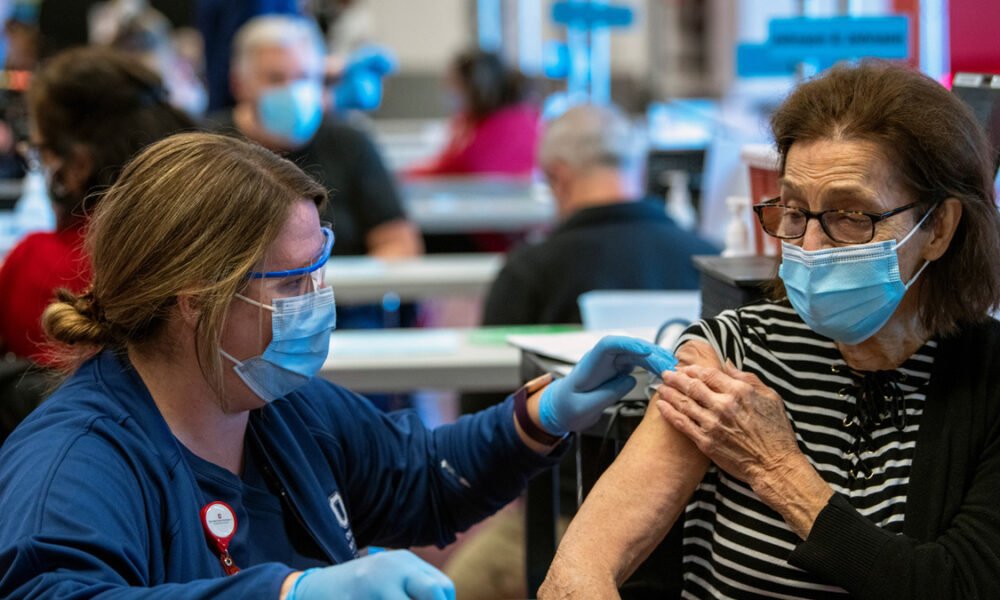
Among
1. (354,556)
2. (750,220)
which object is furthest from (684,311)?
(354,556)

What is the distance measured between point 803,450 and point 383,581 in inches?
27.6

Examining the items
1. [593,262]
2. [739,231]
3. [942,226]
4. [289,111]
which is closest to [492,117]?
[289,111]

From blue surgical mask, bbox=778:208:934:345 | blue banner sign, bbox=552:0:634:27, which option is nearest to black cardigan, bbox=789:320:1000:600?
blue surgical mask, bbox=778:208:934:345

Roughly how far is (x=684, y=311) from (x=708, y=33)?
8431mm

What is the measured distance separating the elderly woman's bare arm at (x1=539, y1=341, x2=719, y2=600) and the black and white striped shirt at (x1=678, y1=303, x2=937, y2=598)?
0.19 feet

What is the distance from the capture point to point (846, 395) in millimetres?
1709

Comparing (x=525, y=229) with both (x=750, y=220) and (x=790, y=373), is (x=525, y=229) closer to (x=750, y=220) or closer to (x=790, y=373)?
(x=750, y=220)

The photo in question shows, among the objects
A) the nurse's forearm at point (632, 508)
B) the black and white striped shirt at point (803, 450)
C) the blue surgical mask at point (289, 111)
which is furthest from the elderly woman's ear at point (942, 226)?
the blue surgical mask at point (289, 111)

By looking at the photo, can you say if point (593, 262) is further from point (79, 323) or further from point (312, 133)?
point (79, 323)

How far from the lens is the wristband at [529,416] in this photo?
6.39 feet

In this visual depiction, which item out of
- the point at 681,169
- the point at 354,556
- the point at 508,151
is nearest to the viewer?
the point at 354,556

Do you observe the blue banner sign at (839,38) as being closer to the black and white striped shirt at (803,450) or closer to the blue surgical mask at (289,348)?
the black and white striped shirt at (803,450)

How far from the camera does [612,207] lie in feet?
11.5

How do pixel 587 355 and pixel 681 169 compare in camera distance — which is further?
pixel 681 169
